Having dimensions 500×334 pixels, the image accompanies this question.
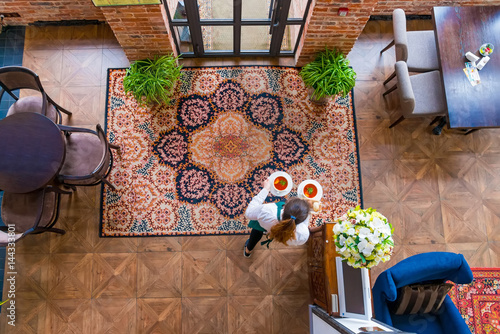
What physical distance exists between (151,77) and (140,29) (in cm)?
48

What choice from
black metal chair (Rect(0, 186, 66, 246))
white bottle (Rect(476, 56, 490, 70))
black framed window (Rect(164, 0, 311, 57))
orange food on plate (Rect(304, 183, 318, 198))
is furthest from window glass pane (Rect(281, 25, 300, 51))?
black metal chair (Rect(0, 186, 66, 246))

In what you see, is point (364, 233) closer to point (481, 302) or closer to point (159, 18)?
point (481, 302)

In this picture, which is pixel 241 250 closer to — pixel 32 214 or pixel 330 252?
pixel 330 252

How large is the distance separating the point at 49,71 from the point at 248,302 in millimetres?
3566

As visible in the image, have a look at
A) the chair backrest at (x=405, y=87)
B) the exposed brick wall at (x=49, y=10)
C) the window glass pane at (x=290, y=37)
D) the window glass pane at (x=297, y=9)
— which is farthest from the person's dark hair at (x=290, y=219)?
the exposed brick wall at (x=49, y=10)

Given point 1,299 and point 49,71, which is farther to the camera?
point 49,71

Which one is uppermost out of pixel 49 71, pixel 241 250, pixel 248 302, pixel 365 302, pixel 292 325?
pixel 49 71

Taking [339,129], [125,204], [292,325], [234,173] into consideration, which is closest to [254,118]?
[234,173]

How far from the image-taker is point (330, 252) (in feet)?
8.80

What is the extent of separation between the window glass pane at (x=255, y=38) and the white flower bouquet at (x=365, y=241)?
235 centimetres

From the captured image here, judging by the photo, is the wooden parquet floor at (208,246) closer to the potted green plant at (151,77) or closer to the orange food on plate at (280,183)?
the potted green plant at (151,77)

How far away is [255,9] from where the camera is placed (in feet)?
10.9

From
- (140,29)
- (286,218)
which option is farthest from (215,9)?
(286,218)

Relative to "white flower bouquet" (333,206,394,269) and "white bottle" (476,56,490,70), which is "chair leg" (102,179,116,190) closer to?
"white flower bouquet" (333,206,394,269)
